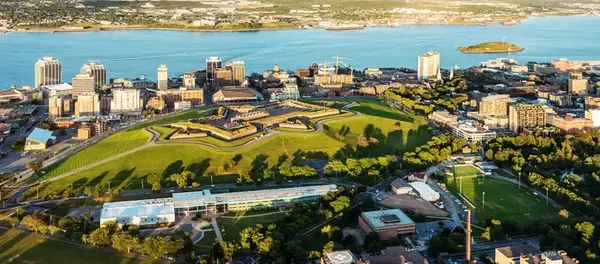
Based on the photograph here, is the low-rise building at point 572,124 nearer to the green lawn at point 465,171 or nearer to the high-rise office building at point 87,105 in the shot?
the green lawn at point 465,171

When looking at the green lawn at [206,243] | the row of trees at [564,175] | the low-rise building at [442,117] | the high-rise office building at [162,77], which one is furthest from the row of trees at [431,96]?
the green lawn at [206,243]

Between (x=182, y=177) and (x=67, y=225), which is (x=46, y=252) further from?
(x=182, y=177)

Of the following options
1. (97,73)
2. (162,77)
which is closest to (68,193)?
(162,77)

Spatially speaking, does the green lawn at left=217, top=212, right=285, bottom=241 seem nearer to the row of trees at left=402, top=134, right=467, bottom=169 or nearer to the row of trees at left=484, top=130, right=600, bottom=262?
the row of trees at left=484, top=130, right=600, bottom=262

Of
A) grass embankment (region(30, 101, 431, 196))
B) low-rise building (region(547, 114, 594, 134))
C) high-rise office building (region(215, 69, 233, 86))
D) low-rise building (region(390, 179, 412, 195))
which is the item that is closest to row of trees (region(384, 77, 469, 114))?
low-rise building (region(547, 114, 594, 134))

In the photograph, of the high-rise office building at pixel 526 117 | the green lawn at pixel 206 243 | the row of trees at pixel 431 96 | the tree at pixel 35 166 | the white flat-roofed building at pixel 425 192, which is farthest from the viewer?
the row of trees at pixel 431 96

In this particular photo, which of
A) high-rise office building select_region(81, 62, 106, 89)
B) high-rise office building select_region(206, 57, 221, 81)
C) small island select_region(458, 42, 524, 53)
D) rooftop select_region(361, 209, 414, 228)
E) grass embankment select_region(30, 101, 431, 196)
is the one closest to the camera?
rooftop select_region(361, 209, 414, 228)

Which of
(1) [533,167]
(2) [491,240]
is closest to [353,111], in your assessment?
(1) [533,167]
